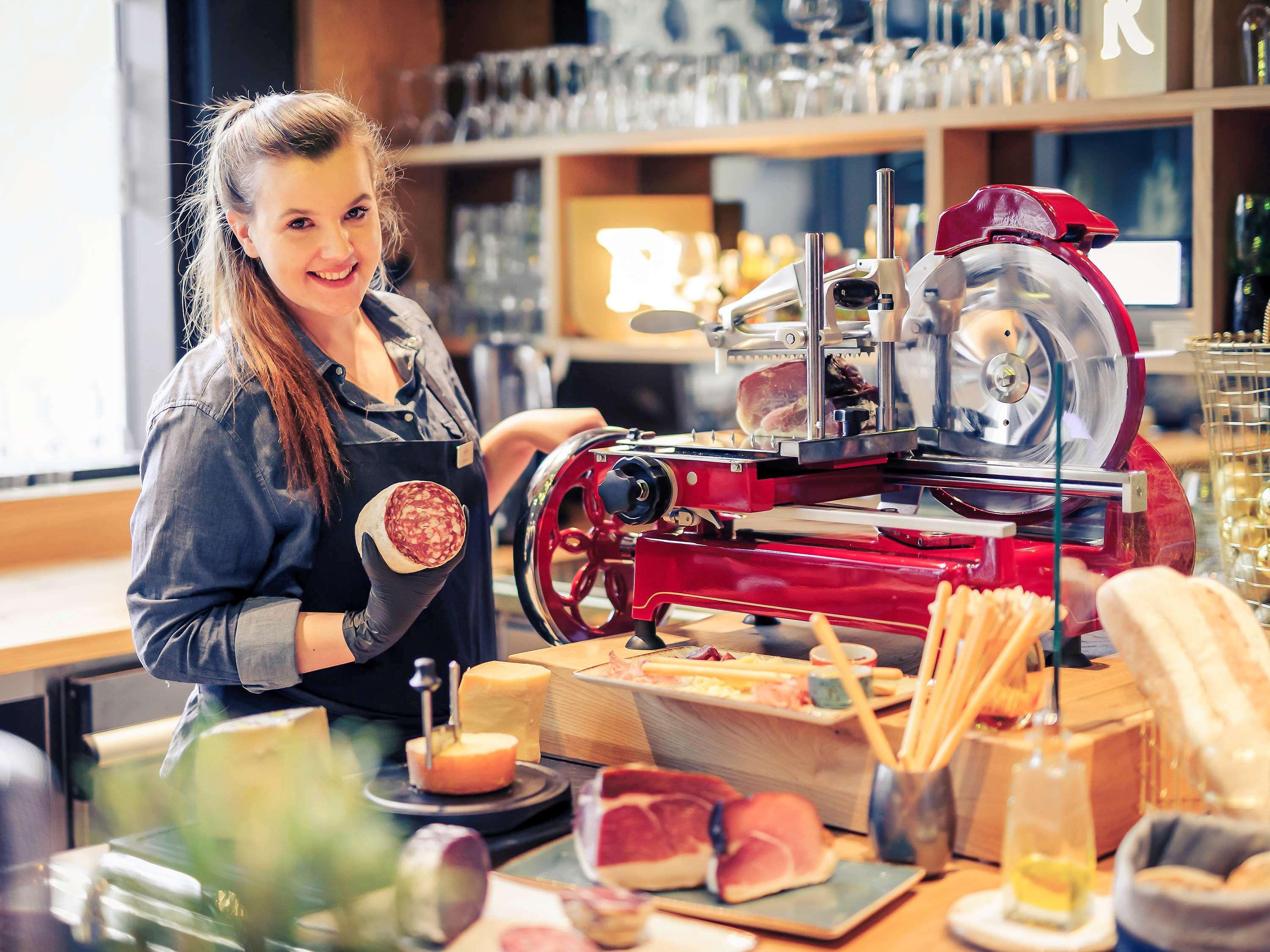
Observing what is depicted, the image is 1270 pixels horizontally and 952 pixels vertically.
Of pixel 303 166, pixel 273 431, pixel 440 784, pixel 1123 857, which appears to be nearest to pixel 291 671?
pixel 273 431

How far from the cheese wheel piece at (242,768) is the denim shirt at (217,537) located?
46cm

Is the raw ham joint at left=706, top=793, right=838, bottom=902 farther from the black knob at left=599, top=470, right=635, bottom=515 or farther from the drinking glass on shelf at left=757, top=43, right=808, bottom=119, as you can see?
the drinking glass on shelf at left=757, top=43, right=808, bottom=119

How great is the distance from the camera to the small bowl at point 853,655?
1269 millimetres

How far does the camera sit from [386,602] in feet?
4.73

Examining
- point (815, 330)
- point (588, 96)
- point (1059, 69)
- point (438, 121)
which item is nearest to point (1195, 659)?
point (815, 330)

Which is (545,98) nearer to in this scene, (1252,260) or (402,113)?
(402,113)

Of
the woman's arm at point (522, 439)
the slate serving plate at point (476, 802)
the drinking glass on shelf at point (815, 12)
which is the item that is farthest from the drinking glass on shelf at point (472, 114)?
the slate serving plate at point (476, 802)

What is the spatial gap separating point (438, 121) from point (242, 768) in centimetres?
293

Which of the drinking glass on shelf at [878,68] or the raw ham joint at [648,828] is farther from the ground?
the drinking glass on shelf at [878,68]

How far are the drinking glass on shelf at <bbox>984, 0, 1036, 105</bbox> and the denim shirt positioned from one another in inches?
64.9

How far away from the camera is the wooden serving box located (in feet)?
3.73

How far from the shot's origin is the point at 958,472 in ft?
4.84

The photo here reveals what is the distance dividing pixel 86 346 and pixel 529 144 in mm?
1175

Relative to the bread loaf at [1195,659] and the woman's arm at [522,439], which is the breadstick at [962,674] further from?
the woman's arm at [522,439]
